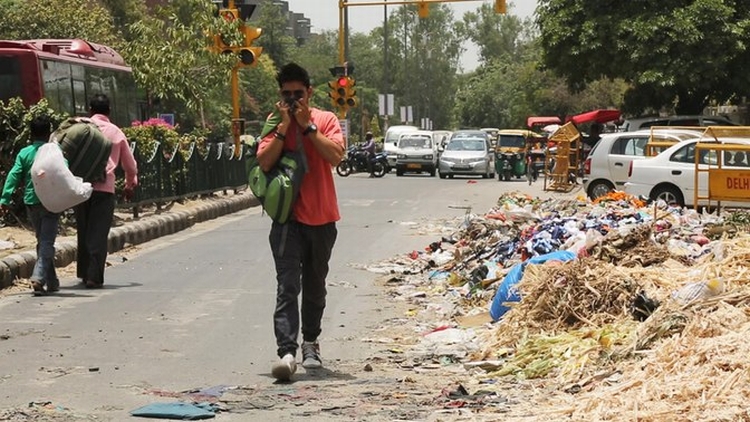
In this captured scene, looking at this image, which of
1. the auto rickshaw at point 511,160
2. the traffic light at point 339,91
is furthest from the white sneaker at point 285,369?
the auto rickshaw at point 511,160

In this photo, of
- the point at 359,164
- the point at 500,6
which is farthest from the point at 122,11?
the point at 500,6

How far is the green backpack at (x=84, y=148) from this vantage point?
13.0m

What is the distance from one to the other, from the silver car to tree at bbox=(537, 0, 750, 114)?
16.4 feet

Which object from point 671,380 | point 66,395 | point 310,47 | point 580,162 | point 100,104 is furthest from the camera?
point 310,47

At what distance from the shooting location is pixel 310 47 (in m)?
134

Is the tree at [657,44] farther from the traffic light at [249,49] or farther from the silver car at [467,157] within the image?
the traffic light at [249,49]

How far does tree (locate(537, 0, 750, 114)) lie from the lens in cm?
3775

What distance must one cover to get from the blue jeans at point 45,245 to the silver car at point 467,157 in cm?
3373

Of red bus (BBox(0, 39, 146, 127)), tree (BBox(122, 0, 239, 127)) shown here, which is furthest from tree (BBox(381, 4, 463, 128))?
red bus (BBox(0, 39, 146, 127))

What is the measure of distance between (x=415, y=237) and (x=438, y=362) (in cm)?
1086

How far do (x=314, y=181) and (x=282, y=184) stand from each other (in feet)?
0.87

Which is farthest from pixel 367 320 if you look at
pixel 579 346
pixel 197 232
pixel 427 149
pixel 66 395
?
pixel 427 149

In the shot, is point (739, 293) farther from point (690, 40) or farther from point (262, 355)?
point (690, 40)

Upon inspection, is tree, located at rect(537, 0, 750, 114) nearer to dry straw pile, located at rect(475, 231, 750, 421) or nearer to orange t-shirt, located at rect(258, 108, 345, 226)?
dry straw pile, located at rect(475, 231, 750, 421)
